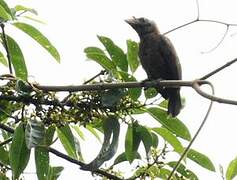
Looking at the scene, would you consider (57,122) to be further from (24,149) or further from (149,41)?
(149,41)

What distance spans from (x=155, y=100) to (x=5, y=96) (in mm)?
649

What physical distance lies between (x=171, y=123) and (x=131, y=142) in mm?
197

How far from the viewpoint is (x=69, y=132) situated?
8.66 feet

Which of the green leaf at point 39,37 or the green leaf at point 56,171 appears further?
the green leaf at point 56,171

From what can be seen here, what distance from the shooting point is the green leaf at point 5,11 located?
2355mm

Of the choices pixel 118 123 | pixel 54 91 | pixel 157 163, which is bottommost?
pixel 157 163

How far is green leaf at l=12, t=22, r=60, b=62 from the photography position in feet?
8.66

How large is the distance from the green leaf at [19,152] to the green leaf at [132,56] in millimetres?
561

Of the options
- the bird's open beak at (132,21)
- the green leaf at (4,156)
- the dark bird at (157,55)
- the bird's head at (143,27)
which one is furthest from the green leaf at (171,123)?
the bird's head at (143,27)

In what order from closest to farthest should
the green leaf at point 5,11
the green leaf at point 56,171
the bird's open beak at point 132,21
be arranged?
the green leaf at point 5,11, the green leaf at point 56,171, the bird's open beak at point 132,21

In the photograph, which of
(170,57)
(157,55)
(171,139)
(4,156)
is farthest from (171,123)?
(157,55)

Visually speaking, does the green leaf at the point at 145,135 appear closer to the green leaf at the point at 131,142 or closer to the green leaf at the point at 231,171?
the green leaf at the point at 131,142

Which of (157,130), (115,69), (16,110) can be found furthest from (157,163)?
(16,110)

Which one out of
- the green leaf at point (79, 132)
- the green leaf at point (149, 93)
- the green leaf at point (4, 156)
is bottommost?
the green leaf at point (4, 156)
